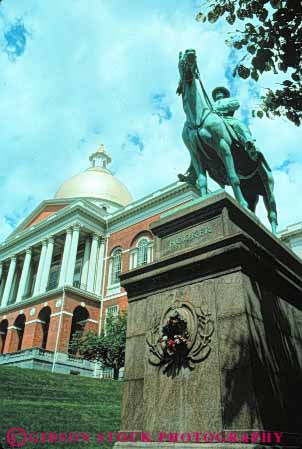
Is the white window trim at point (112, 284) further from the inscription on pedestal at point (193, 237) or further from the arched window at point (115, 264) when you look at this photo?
the inscription on pedestal at point (193, 237)

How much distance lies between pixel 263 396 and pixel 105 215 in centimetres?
3654

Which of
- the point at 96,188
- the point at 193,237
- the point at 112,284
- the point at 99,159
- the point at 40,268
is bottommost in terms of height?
the point at 193,237

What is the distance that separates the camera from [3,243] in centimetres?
4544

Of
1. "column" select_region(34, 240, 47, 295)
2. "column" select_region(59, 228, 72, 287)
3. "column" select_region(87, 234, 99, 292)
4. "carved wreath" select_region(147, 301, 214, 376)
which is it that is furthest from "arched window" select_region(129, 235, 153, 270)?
"carved wreath" select_region(147, 301, 214, 376)

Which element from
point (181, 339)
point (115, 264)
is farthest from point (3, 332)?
point (181, 339)

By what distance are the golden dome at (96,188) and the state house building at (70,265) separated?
7373mm

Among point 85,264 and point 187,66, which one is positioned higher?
point 85,264

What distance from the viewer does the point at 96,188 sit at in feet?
168

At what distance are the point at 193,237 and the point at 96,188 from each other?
45512 millimetres

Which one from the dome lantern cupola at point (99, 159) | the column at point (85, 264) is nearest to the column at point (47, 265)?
the column at point (85, 264)

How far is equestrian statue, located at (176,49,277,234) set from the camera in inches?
287

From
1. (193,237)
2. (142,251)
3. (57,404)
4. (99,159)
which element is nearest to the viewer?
(193,237)

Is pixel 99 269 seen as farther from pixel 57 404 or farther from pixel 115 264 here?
pixel 57 404

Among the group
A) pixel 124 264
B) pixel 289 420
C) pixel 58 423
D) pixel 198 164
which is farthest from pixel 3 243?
pixel 289 420
